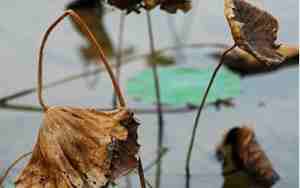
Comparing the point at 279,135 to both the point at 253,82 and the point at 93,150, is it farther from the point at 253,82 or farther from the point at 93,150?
the point at 93,150

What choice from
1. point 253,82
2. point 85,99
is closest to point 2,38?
point 85,99

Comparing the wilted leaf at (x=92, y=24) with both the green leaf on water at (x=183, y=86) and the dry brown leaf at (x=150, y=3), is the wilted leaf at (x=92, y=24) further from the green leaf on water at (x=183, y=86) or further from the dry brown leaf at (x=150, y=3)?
the dry brown leaf at (x=150, y=3)

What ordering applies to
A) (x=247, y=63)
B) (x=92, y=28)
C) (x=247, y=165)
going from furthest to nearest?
1. (x=92, y=28)
2. (x=247, y=63)
3. (x=247, y=165)

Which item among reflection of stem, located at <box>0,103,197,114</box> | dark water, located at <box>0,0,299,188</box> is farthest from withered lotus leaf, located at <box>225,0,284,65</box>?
reflection of stem, located at <box>0,103,197,114</box>

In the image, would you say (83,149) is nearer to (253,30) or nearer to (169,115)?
(253,30)

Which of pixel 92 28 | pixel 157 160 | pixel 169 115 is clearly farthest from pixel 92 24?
pixel 157 160

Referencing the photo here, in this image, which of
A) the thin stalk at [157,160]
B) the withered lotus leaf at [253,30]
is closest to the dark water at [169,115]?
the thin stalk at [157,160]
